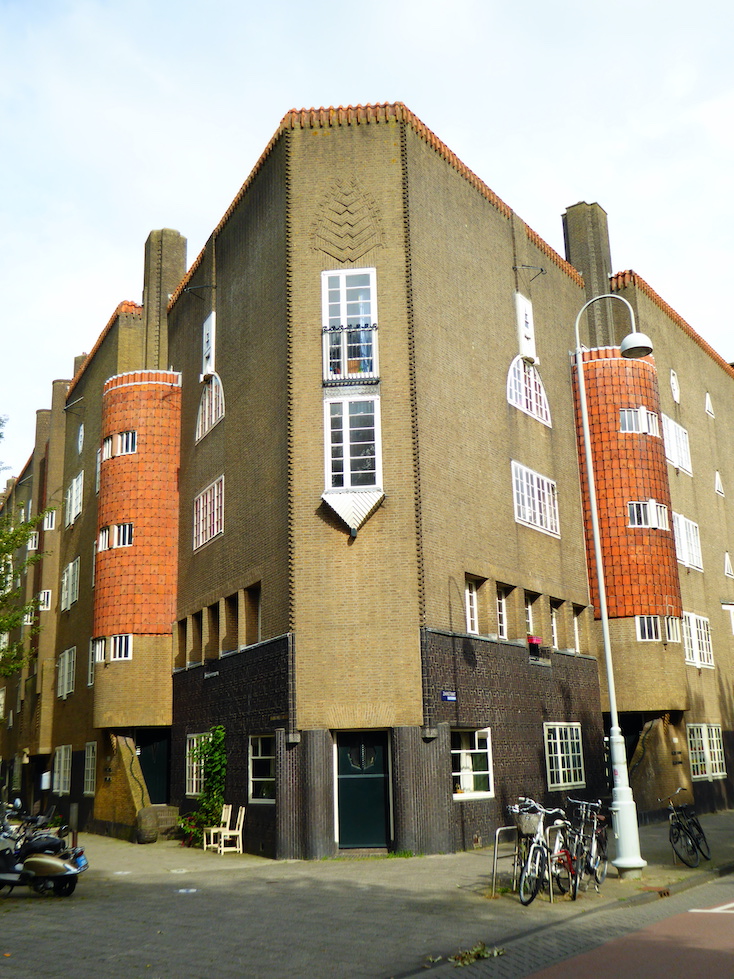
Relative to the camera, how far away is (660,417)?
31.9 meters

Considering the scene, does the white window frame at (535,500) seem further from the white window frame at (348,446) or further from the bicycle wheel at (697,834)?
the bicycle wheel at (697,834)

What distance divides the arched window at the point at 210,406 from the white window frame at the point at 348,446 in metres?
5.95

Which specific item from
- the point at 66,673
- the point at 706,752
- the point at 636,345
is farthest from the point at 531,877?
the point at 66,673

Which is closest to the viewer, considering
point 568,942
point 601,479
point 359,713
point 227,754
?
point 568,942

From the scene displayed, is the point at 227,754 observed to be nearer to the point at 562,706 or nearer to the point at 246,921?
the point at 562,706

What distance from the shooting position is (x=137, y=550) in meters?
30.2

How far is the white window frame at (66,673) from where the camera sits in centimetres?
3653

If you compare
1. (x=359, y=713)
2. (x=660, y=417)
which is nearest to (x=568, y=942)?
(x=359, y=713)

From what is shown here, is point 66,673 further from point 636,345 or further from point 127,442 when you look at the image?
point 636,345

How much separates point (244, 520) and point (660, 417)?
14.9 m

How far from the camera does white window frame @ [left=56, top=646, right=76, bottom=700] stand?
120 ft

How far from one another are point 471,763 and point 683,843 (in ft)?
18.4

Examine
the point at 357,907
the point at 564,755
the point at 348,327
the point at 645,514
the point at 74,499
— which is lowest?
the point at 357,907

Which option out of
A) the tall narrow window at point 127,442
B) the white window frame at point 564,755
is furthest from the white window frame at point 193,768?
the tall narrow window at point 127,442
